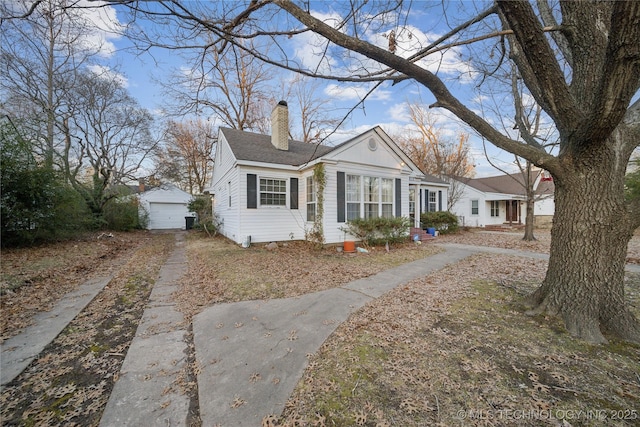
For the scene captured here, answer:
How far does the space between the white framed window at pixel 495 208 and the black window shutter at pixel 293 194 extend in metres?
20.4

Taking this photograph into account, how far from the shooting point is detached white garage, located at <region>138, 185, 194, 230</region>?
70.2 ft

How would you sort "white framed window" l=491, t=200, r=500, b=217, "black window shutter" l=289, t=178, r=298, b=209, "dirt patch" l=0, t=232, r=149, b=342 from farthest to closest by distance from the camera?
1. "white framed window" l=491, t=200, r=500, b=217
2. "black window shutter" l=289, t=178, r=298, b=209
3. "dirt patch" l=0, t=232, r=149, b=342

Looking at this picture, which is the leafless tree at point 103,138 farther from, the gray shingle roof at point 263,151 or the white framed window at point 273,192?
the white framed window at point 273,192

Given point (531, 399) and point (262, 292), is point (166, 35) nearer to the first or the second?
point (262, 292)

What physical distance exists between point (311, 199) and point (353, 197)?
5.73 ft

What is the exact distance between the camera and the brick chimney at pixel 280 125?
37.9 ft

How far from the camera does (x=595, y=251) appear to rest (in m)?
3.07

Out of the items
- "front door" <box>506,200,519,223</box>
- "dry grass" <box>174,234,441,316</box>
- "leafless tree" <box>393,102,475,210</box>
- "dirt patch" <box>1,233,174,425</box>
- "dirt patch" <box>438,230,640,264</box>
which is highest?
"leafless tree" <box>393,102,475,210</box>

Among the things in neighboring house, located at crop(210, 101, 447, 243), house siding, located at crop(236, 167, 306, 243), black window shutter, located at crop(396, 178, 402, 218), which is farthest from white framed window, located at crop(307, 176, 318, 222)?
black window shutter, located at crop(396, 178, 402, 218)

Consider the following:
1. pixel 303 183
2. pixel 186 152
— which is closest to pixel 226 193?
pixel 303 183

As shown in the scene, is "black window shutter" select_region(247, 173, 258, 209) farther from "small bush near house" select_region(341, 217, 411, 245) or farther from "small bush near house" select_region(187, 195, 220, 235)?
"small bush near house" select_region(187, 195, 220, 235)

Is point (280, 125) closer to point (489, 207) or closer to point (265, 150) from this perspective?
point (265, 150)

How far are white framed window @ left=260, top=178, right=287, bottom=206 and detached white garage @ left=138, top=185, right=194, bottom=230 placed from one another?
15303 mm

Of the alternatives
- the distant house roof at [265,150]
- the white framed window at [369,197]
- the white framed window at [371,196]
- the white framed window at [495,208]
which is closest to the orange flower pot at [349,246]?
the white framed window at [369,197]
